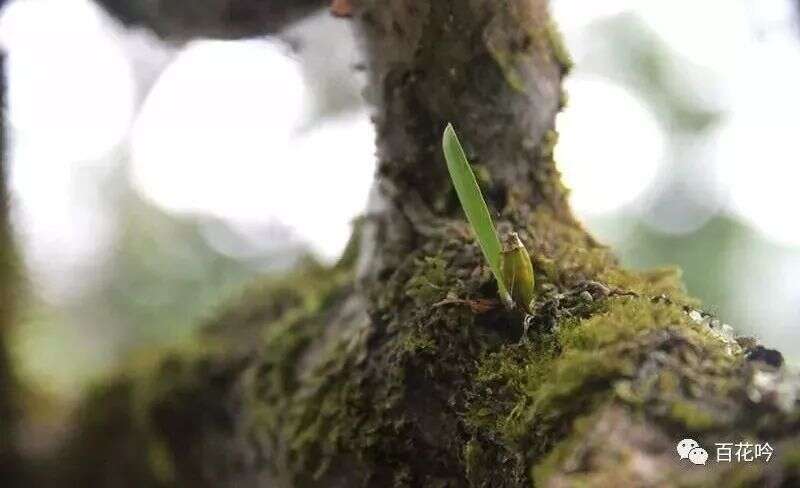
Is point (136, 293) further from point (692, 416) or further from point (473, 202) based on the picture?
point (692, 416)

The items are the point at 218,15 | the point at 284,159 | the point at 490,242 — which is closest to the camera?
the point at 490,242

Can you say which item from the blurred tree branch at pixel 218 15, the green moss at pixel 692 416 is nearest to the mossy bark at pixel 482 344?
the green moss at pixel 692 416

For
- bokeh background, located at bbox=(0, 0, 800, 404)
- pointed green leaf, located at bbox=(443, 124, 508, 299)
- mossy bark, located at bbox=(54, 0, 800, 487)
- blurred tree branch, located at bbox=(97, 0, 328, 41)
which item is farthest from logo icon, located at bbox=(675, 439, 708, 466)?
blurred tree branch, located at bbox=(97, 0, 328, 41)

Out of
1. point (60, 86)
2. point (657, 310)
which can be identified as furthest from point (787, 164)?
point (60, 86)

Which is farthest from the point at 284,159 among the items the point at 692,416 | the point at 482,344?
the point at 692,416

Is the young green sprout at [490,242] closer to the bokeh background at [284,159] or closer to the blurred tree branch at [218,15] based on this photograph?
the bokeh background at [284,159]

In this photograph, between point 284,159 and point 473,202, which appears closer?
point 473,202
